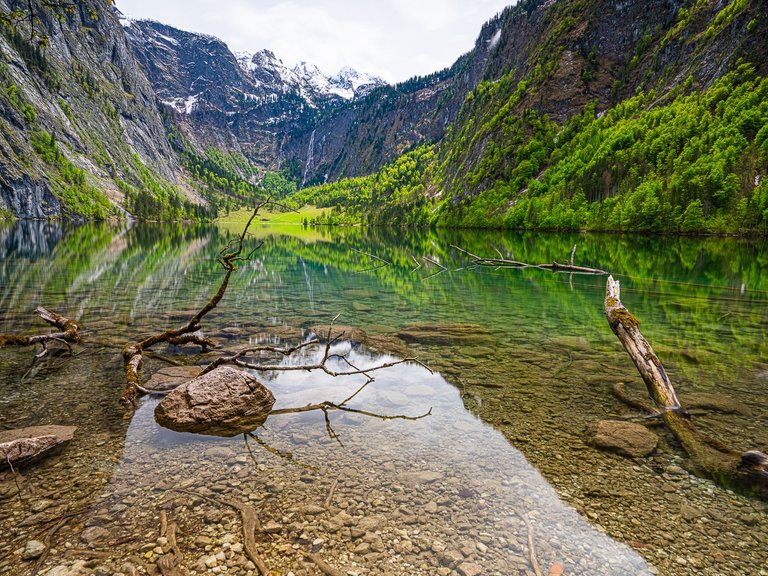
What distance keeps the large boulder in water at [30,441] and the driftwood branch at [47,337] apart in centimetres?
465

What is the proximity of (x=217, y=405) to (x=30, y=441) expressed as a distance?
303cm

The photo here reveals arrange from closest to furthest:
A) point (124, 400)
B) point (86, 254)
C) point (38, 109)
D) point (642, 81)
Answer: point (124, 400), point (86, 254), point (642, 81), point (38, 109)

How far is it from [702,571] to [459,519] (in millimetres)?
2899

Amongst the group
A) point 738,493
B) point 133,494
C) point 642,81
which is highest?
point 642,81

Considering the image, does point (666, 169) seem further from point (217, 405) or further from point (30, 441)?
point (30, 441)

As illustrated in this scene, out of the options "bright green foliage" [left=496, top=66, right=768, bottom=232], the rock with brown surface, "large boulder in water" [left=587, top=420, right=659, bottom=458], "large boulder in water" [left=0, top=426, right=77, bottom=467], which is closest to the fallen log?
"large boulder in water" [left=587, top=420, right=659, bottom=458]

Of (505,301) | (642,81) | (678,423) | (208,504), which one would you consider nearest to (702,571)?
(678,423)

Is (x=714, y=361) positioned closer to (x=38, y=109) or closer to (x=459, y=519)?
(x=459, y=519)

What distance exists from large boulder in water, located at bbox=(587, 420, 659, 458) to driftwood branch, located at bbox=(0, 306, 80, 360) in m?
14.1

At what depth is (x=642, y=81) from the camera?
144m

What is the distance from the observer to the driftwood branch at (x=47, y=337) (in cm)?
1215

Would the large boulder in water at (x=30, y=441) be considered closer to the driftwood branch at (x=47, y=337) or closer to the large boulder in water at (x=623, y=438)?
the driftwood branch at (x=47, y=337)

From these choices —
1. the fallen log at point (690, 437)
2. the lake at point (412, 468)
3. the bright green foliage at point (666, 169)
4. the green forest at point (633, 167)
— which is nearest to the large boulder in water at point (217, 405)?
the lake at point (412, 468)

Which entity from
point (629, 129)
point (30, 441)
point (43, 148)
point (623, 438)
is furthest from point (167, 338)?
point (43, 148)
